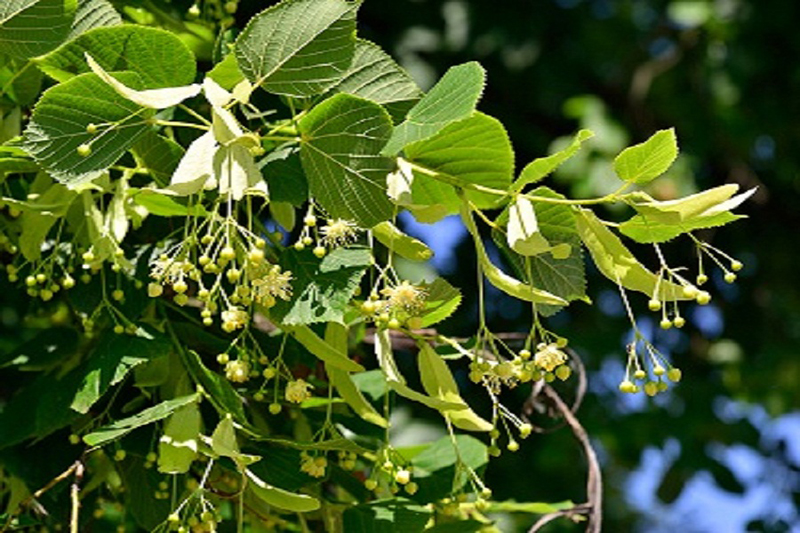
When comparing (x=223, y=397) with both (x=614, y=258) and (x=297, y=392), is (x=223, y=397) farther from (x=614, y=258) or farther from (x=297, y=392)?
(x=614, y=258)

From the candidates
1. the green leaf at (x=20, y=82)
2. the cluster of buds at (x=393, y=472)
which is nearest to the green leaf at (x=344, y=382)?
the cluster of buds at (x=393, y=472)

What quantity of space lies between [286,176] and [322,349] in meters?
Answer: 0.10

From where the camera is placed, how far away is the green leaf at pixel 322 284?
0.63 metres

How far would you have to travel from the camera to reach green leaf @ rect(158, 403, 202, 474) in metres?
0.66

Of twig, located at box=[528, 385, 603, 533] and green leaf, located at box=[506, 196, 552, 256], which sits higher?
green leaf, located at box=[506, 196, 552, 256]

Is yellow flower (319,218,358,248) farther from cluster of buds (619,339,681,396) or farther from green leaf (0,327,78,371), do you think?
green leaf (0,327,78,371)

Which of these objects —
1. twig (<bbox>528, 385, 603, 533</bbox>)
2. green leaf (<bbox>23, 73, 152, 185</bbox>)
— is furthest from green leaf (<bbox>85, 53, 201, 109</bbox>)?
twig (<bbox>528, 385, 603, 533</bbox>)

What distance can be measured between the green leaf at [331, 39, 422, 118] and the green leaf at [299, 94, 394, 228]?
0.12 feet

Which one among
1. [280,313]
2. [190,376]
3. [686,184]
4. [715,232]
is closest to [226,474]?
[190,376]

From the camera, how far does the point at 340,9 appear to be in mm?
607

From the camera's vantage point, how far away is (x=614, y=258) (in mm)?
616

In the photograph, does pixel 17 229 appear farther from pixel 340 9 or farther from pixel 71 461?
pixel 340 9

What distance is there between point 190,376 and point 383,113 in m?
0.23

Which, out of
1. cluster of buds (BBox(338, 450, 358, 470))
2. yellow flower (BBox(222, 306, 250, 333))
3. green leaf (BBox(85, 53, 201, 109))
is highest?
green leaf (BBox(85, 53, 201, 109))
